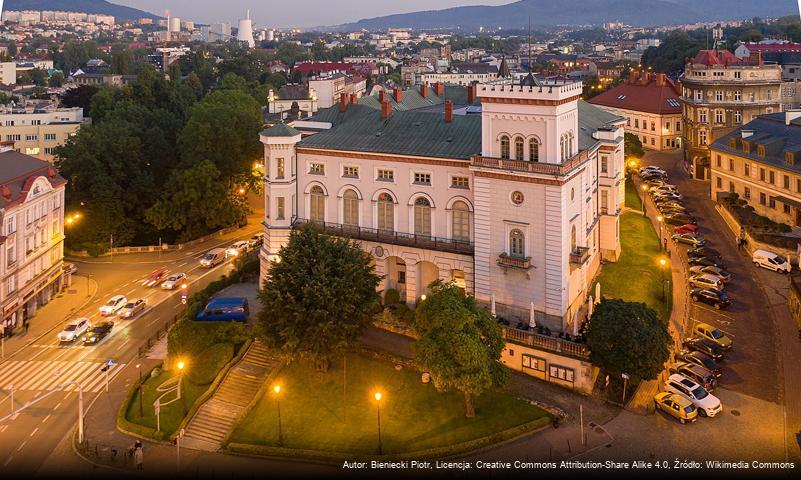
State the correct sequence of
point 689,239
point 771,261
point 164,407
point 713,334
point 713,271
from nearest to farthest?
point 164,407 < point 713,334 < point 713,271 < point 771,261 < point 689,239

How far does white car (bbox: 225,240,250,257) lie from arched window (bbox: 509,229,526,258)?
37.1 metres

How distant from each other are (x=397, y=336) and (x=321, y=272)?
8.92 m

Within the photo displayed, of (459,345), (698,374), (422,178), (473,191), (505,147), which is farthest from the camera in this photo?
(422,178)

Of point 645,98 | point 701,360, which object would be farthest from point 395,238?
point 645,98

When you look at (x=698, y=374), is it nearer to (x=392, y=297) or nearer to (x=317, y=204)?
(x=392, y=297)

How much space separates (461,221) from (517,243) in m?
5.46

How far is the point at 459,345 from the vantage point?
40.4 meters

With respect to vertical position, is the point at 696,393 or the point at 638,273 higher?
the point at 638,273

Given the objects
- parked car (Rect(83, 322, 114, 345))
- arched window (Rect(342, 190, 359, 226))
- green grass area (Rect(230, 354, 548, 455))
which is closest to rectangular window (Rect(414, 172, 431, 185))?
arched window (Rect(342, 190, 359, 226))

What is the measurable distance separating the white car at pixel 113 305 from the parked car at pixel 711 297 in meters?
50.8

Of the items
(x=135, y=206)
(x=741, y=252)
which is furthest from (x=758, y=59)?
(x=135, y=206)

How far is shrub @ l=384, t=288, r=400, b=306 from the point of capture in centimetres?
5594

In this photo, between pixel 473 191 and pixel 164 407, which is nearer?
pixel 164 407

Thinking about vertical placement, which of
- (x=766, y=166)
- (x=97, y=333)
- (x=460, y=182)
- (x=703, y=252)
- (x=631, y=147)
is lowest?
(x=97, y=333)
